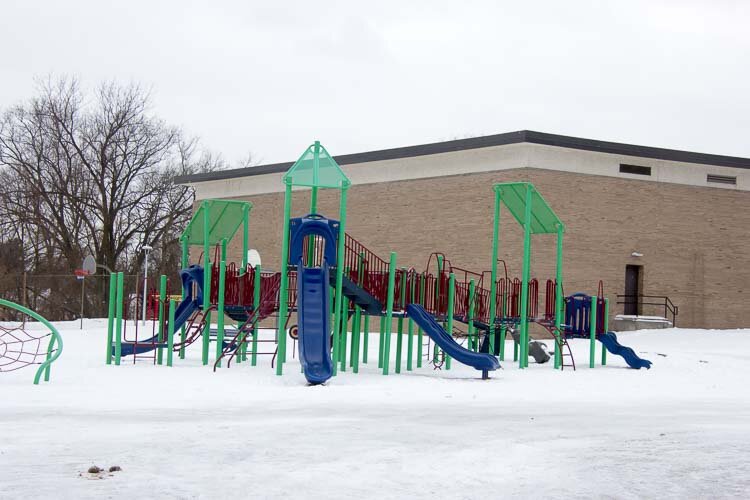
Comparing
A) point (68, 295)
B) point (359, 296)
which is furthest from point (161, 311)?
point (68, 295)

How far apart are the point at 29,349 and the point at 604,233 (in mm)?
19690

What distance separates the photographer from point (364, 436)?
34.3 ft

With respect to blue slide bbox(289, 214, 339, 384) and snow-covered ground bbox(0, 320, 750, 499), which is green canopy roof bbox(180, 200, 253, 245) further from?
snow-covered ground bbox(0, 320, 750, 499)

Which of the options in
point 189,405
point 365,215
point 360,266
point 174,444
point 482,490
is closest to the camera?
point 482,490

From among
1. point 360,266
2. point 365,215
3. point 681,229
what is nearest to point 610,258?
point 681,229

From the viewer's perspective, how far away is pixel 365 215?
127 feet

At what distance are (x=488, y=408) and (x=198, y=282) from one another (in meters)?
10.1

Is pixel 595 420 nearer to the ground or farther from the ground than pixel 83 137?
nearer to the ground

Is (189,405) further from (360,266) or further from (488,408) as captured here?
(360,266)

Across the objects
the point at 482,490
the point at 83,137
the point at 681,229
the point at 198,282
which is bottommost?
the point at 482,490

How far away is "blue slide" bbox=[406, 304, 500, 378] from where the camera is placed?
19.0 metres

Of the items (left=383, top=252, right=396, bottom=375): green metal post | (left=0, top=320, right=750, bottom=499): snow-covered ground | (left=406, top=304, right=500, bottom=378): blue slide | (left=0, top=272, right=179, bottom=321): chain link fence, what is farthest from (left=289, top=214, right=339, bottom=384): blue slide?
(left=0, top=272, right=179, bottom=321): chain link fence

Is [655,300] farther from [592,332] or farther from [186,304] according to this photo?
[186,304]

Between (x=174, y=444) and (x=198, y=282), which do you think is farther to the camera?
(x=198, y=282)
